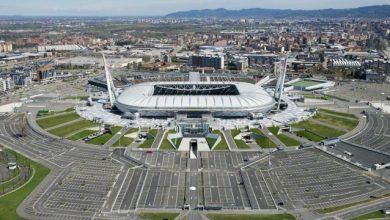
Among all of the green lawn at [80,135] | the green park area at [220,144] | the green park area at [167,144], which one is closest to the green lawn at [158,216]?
the green park area at [167,144]

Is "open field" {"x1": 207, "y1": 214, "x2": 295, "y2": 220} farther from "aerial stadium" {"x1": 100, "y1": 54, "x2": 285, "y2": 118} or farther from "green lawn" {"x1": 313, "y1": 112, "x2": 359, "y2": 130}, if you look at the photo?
"green lawn" {"x1": 313, "y1": 112, "x2": 359, "y2": 130}

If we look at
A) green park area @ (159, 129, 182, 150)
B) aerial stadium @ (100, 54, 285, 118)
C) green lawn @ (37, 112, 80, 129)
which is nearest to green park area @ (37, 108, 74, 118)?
green lawn @ (37, 112, 80, 129)

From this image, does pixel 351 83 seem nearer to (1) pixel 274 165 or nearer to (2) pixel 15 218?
(1) pixel 274 165

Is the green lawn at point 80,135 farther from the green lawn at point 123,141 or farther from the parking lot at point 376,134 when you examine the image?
the parking lot at point 376,134

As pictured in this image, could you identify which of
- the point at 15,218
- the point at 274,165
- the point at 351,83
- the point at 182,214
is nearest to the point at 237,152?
the point at 274,165

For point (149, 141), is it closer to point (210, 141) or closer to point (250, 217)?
point (210, 141)
